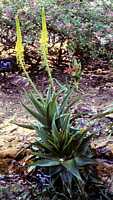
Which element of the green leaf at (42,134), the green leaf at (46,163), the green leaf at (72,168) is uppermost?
the green leaf at (42,134)

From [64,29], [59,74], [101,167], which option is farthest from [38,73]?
[101,167]

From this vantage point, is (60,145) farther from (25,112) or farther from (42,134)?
(25,112)

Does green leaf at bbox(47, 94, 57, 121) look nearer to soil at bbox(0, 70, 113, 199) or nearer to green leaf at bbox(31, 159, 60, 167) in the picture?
green leaf at bbox(31, 159, 60, 167)

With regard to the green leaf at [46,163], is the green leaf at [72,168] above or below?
below

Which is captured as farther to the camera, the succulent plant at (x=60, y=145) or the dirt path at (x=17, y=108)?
the dirt path at (x=17, y=108)

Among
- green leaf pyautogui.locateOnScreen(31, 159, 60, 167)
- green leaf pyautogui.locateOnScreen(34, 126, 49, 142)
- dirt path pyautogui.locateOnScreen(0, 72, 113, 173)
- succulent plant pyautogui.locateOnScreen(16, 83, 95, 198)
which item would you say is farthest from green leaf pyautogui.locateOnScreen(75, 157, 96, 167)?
dirt path pyautogui.locateOnScreen(0, 72, 113, 173)

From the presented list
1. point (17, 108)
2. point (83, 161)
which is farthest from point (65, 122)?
point (17, 108)

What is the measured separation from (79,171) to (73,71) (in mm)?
2078

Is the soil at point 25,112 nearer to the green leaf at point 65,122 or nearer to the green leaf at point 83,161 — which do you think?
the green leaf at point 83,161

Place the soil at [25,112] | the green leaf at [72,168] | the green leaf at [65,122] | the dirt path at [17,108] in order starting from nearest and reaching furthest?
the green leaf at [72,168]
the green leaf at [65,122]
the soil at [25,112]
the dirt path at [17,108]

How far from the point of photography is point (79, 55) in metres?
5.57

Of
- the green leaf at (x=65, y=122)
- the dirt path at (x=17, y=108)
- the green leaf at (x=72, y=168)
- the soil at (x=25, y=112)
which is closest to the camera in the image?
the green leaf at (x=72, y=168)

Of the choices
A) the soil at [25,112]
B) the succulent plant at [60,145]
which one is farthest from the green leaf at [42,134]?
the soil at [25,112]

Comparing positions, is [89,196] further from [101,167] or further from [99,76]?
[99,76]
